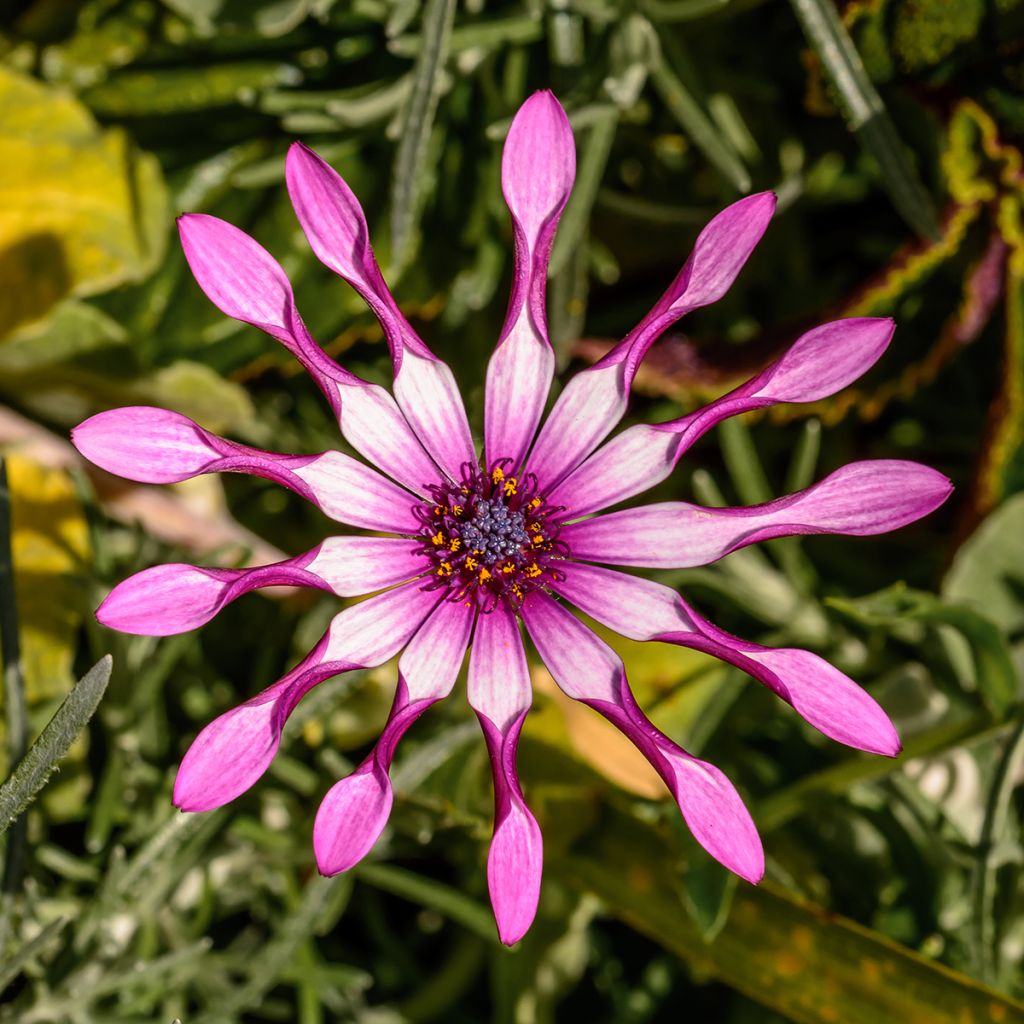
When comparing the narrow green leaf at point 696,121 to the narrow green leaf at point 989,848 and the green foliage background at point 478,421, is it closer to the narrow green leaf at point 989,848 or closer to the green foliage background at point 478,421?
the green foliage background at point 478,421

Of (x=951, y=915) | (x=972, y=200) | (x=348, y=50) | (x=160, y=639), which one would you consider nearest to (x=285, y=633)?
(x=160, y=639)

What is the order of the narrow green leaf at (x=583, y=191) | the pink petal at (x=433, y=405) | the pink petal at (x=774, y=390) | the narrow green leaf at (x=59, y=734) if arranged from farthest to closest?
1. the narrow green leaf at (x=583, y=191)
2. the pink petal at (x=433, y=405)
3. the pink petal at (x=774, y=390)
4. the narrow green leaf at (x=59, y=734)

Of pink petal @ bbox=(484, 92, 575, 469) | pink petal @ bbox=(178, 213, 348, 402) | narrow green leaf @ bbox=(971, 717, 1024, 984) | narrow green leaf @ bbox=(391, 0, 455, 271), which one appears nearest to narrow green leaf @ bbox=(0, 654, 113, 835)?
pink petal @ bbox=(178, 213, 348, 402)

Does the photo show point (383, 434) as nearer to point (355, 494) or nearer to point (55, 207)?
point (355, 494)

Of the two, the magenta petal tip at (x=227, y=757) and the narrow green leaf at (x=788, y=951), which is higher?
the magenta petal tip at (x=227, y=757)

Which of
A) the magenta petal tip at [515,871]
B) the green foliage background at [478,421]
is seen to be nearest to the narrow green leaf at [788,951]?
the green foliage background at [478,421]

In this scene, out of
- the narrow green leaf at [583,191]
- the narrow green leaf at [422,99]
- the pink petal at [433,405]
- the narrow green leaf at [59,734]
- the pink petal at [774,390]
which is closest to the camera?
the narrow green leaf at [59,734]

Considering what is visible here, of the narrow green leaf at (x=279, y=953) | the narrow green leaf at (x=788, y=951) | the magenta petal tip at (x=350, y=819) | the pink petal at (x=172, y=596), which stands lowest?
the narrow green leaf at (x=788, y=951)

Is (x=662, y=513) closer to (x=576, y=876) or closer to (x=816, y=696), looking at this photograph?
(x=816, y=696)
